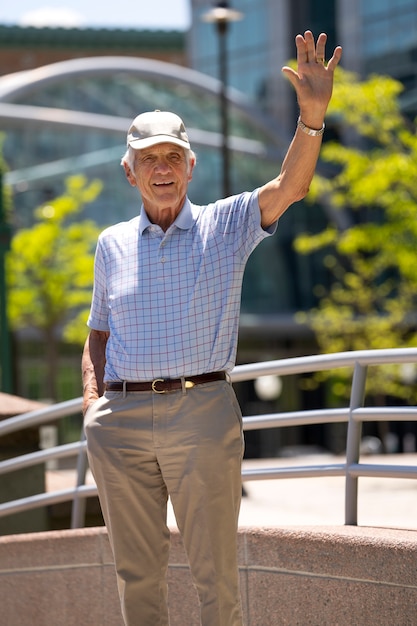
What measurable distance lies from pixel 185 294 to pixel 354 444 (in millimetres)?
1387

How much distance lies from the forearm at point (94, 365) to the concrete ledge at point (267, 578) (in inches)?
46.3

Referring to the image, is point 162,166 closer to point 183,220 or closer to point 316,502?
point 183,220

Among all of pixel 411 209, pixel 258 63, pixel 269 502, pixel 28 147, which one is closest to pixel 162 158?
pixel 269 502

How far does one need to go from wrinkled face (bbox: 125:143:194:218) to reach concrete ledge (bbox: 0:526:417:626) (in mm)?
1623

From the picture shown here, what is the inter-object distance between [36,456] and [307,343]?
42.6 metres

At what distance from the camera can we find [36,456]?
21.4ft

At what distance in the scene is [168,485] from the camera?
4281 mm

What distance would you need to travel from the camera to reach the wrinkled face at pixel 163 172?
4332 mm

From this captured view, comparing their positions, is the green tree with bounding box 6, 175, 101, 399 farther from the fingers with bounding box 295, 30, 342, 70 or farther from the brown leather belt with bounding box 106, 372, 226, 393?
the fingers with bounding box 295, 30, 342, 70

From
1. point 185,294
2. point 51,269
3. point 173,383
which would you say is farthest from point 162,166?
point 51,269

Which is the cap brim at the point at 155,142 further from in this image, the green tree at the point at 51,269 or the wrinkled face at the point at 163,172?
the green tree at the point at 51,269

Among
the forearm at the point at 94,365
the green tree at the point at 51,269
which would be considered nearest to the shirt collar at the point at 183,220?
the forearm at the point at 94,365

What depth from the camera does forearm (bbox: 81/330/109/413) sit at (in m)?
4.63

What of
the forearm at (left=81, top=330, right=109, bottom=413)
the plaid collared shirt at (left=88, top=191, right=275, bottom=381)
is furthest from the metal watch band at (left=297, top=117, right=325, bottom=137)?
the forearm at (left=81, top=330, right=109, bottom=413)
